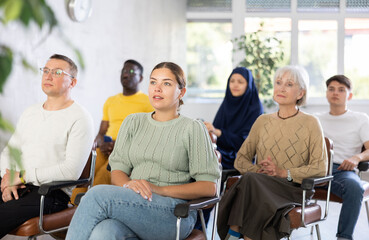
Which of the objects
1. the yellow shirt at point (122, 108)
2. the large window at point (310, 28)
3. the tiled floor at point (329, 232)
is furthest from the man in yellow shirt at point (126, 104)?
the large window at point (310, 28)

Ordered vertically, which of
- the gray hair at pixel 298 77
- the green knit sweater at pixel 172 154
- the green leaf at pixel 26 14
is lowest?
the green knit sweater at pixel 172 154

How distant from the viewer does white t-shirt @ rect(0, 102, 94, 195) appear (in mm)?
2736

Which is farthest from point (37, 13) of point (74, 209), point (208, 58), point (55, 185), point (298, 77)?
point (208, 58)

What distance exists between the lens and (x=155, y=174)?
2.29m

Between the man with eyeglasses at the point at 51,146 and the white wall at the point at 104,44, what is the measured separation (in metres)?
0.36

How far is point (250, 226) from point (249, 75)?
179 centimetres

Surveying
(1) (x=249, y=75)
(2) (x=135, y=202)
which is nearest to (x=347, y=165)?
(1) (x=249, y=75)

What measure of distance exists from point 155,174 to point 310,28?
6131mm

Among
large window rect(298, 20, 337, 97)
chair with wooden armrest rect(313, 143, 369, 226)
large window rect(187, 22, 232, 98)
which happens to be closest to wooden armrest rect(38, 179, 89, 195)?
chair with wooden armrest rect(313, 143, 369, 226)

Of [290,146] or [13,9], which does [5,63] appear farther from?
[290,146]

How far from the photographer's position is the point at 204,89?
8.04m

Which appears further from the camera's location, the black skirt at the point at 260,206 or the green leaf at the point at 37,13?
the black skirt at the point at 260,206

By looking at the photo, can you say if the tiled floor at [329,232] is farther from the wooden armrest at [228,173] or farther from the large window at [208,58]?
the large window at [208,58]

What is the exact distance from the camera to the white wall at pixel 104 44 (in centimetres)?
380
